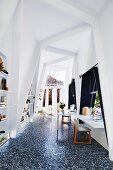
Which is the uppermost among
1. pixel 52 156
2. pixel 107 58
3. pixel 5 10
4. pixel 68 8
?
pixel 68 8

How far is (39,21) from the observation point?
5.13 meters

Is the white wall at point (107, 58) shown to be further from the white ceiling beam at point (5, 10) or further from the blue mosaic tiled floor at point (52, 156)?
the white ceiling beam at point (5, 10)

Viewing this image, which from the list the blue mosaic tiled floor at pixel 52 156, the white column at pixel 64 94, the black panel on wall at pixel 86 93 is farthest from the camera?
the white column at pixel 64 94

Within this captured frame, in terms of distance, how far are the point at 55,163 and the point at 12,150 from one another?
54.6 inches

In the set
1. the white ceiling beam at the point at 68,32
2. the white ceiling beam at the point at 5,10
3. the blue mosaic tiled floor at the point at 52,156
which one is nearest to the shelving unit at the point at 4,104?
the blue mosaic tiled floor at the point at 52,156

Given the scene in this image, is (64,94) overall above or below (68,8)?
below

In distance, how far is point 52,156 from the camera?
4.16 m

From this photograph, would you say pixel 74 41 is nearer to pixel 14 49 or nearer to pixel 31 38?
pixel 31 38

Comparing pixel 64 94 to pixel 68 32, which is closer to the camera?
pixel 68 32

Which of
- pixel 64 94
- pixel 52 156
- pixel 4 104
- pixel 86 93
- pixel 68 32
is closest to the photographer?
pixel 52 156

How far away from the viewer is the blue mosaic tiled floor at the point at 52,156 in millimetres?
3566

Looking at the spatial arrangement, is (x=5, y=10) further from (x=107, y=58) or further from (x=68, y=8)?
(x=107, y=58)

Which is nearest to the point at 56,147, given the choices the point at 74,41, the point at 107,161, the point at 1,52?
the point at 107,161

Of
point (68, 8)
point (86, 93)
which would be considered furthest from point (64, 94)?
point (68, 8)
